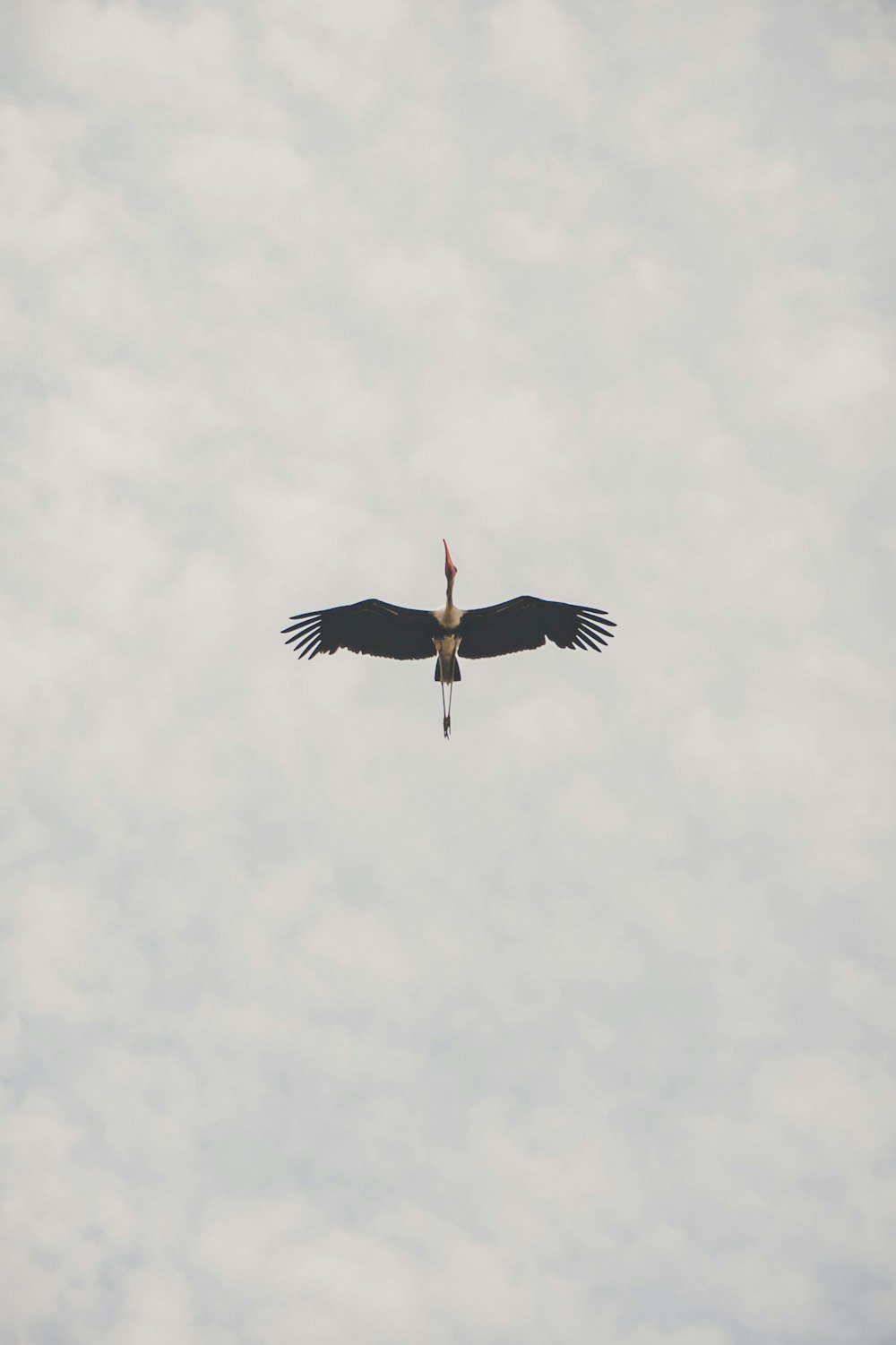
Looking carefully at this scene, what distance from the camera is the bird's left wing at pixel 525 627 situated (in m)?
24.3

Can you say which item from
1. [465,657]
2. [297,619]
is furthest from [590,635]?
[297,619]

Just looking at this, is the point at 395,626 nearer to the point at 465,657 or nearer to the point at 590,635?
the point at 465,657

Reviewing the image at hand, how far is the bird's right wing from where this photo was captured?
24328 millimetres

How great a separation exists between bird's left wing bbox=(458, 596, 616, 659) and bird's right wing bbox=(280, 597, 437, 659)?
0.90 m

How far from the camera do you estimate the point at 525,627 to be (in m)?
24.8

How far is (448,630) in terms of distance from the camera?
24422mm

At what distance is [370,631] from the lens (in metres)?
24.9

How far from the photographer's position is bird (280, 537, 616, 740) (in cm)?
2431

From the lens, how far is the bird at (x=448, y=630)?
79.8 feet

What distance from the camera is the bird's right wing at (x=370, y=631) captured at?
24.3m

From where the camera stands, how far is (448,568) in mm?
24531

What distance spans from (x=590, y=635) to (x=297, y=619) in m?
6.38

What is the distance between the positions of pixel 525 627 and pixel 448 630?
1.73 meters

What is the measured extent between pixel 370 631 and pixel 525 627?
342cm
